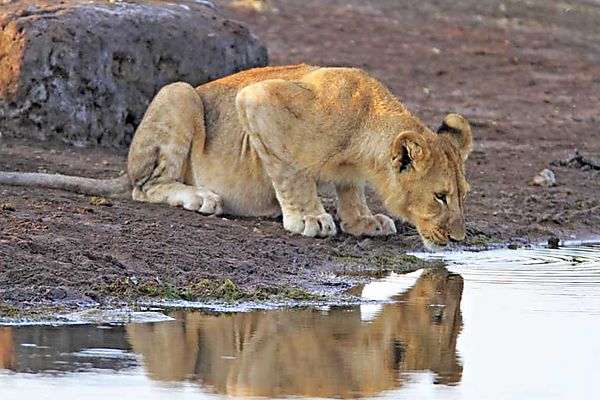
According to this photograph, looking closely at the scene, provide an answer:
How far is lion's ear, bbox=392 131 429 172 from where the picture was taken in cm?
896

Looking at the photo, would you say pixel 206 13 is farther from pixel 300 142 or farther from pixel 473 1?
pixel 473 1

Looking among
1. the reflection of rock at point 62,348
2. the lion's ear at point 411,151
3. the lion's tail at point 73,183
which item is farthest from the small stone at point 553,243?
the reflection of rock at point 62,348

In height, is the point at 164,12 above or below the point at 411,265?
above

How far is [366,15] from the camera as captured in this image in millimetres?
20047

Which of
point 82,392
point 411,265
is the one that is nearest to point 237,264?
point 411,265

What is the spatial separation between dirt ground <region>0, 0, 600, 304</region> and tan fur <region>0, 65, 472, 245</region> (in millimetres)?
224

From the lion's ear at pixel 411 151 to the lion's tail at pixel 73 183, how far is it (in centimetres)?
204

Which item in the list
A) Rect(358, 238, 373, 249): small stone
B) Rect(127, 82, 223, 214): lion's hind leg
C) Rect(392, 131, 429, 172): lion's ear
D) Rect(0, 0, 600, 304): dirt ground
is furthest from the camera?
Rect(127, 82, 223, 214): lion's hind leg

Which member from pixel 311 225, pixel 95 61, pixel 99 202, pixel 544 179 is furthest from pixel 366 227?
pixel 95 61

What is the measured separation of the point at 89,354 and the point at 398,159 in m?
3.42

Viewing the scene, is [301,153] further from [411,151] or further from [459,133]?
[459,133]

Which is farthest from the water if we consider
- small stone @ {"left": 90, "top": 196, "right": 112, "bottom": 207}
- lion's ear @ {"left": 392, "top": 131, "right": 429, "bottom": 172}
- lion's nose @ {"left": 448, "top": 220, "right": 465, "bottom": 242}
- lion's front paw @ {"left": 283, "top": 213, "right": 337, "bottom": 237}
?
small stone @ {"left": 90, "top": 196, "right": 112, "bottom": 207}

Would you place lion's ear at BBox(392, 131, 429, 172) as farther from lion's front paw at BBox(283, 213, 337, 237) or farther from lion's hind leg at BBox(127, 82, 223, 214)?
lion's hind leg at BBox(127, 82, 223, 214)

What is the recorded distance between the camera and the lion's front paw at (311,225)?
31.1 ft
